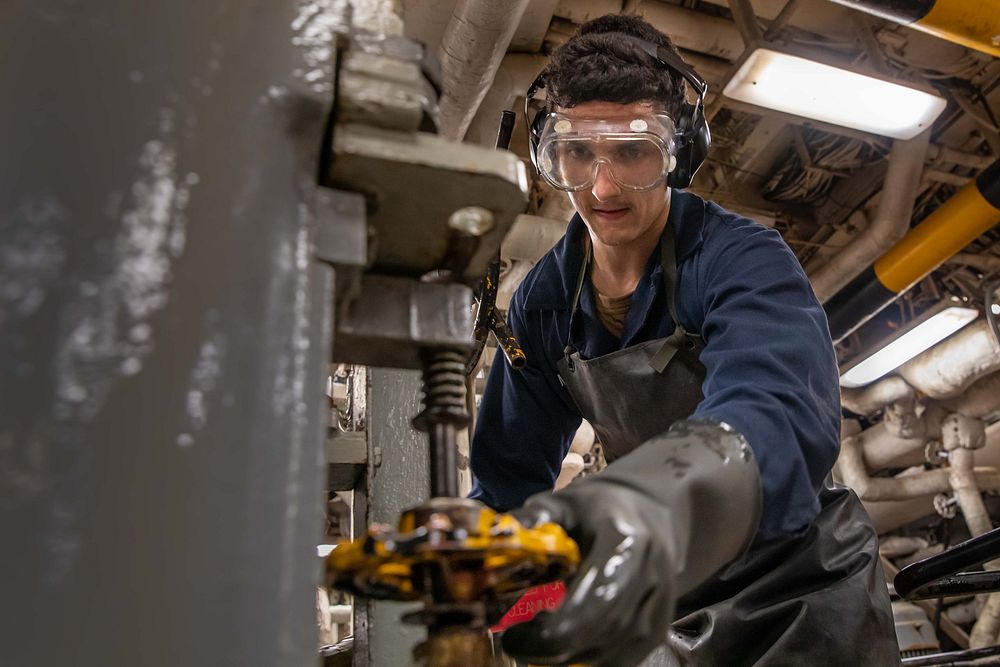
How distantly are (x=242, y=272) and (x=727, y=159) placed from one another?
4.38 metres

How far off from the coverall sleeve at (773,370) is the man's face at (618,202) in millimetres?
230

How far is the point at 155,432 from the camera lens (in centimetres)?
56

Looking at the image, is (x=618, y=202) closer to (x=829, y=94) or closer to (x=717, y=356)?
(x=717, y=356)

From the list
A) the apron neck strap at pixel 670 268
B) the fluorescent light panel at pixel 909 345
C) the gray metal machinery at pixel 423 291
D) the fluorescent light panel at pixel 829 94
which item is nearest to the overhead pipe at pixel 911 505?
the fluorescent light panel at pixel 909 345

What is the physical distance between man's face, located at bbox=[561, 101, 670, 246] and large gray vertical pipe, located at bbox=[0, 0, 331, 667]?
1.25 metres

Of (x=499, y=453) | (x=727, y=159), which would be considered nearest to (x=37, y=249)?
(x=499, y=453)

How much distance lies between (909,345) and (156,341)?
17.0 ft

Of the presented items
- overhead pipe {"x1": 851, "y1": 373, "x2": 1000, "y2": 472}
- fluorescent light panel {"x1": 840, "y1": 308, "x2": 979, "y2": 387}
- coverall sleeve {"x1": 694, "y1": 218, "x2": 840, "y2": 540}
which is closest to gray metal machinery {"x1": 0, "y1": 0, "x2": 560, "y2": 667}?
coverall sleeve {"x1": 694, "y1": 218, "x2": 840, "y2": 540}

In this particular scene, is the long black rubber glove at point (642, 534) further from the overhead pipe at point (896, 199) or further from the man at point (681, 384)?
the overhead pipe at point (896, 199)

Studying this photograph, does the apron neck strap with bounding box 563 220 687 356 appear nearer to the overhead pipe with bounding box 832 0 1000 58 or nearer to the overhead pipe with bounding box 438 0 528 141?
the overhead pipe with bounding box 438 0 528 141

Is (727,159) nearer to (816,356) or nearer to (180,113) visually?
(816,356)

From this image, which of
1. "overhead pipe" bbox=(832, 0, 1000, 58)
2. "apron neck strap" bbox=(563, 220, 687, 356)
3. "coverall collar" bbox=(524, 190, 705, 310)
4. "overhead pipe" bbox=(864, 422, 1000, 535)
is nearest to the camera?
"apron neck strap" bbox=(563, 220, 687, 356)

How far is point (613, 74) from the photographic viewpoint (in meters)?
1.85

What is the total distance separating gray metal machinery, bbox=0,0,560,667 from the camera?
1.75ft
